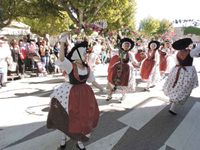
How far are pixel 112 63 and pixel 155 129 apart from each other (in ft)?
11.1

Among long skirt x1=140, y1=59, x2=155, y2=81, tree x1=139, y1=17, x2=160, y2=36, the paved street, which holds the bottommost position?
the paved street

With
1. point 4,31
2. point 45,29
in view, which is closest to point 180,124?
point 4,31

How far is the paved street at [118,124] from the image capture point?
5.68m

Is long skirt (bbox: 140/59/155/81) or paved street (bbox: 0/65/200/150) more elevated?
long skirt (bbox: 140/59/155/81)

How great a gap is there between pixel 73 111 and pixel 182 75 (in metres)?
3.47

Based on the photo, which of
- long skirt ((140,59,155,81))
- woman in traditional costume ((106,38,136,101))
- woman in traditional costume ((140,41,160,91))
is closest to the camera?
woman in traditional costume ((106,38,136,101))

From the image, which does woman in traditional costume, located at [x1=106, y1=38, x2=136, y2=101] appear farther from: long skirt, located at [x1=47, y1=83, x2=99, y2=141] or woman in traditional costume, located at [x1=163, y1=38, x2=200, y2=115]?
long skirt, located at [x1=47, y1=83, x2=99, y2=141]

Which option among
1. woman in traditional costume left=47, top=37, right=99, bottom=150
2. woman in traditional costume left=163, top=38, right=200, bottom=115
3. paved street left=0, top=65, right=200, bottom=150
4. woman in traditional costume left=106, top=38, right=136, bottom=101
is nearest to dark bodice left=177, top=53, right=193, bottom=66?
woman in traditional costume left=163, top=38, right=200, bottom=115

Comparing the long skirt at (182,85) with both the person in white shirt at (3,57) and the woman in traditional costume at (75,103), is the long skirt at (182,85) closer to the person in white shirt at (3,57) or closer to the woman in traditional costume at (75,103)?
the woman in traditional costume at (75,103)

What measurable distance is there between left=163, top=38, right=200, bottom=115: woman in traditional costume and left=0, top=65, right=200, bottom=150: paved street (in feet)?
1.74

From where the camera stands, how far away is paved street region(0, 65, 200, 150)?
5.68 metres

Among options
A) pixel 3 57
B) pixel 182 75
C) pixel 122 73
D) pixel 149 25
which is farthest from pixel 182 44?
pixel 149 25

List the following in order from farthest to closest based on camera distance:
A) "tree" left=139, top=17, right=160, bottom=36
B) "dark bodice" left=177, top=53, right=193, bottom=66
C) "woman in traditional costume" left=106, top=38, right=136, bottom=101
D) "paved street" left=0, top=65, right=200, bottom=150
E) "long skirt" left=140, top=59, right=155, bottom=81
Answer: "tree" left=139, top=17, right=160, bottom=36 → "long skirt" left=140, top=59, right=155, bottom=81 → "woman in traditional costume" left=106, top=38, right=136, bottom=101 → "dark bodice" left=177, top=53, right=193, bottom=66 → "paved street" left=0, top=65, right=200, bottom=150

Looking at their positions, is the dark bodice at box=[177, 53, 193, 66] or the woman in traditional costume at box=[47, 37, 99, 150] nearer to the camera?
the woman in traditional costume at box=[47, 37, 99, 150]
